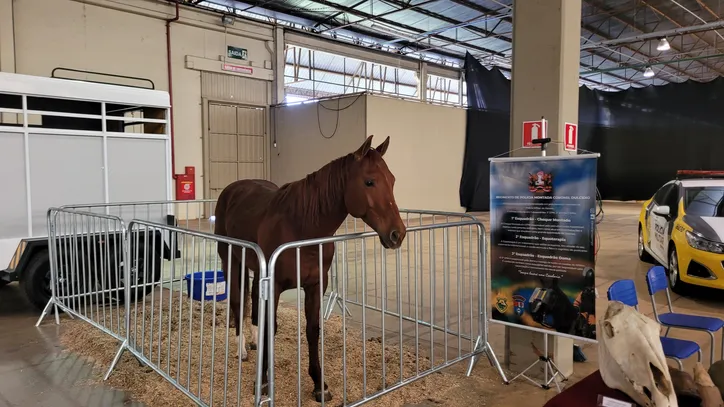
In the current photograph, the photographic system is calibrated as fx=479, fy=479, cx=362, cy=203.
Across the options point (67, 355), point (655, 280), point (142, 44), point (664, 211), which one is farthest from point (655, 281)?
point (142, 44)

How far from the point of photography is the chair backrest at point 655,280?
327 cm

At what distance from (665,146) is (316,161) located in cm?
1010

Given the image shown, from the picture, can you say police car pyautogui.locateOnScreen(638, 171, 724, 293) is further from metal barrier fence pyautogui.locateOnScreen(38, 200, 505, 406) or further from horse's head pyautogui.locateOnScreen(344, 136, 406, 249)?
horse's head pyautogui.locateOnScreen(344, 136, 406, 249)

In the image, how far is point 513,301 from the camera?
3258 millimetres

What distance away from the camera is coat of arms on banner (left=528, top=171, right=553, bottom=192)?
3031 millimetres

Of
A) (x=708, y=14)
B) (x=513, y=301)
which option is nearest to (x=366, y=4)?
(x=708, y=14)

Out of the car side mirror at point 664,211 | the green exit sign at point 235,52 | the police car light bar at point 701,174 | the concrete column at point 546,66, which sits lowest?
the car side mirror at point 664,211

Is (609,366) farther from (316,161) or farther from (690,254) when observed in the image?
(316,161)

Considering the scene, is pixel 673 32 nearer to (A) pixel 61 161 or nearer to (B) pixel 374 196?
(B) pixel 374 196

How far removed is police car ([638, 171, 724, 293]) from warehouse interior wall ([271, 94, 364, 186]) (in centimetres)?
730

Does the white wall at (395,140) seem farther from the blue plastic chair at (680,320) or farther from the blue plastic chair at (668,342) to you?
the blue plastic chair at (668,342)

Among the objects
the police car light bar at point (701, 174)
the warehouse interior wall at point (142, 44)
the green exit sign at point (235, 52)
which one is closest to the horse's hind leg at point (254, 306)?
the police car light bar at point (701, 174)

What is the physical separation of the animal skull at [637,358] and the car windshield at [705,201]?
5.12 metres

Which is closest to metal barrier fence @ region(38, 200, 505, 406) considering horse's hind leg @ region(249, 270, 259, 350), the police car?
horse's hind leg @ region(249, 270, 259, 350)
